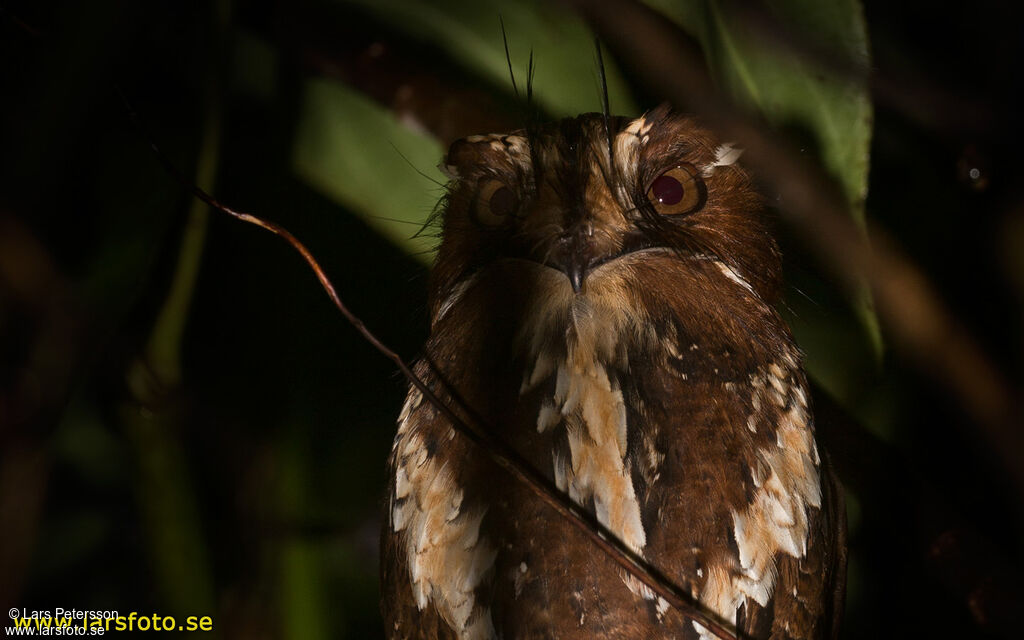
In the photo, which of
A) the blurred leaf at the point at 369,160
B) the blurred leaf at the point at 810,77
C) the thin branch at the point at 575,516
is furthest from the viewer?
the blurred leaf at the point at 369,160

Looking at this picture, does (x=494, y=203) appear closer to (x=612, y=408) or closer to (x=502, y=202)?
(x=502, y=202)

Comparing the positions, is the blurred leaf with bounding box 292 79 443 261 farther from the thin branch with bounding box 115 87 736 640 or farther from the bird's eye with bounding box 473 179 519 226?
the thin branch with bounding box 115 87 736 640

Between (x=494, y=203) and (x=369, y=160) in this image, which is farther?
(x=369, y=160)

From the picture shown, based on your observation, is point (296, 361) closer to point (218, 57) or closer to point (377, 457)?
point (377, 457)

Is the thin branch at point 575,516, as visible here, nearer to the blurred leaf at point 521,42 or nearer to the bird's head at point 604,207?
the bird's head at point 604,207

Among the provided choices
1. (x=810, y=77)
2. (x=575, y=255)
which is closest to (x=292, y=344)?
(x=575, y=255)

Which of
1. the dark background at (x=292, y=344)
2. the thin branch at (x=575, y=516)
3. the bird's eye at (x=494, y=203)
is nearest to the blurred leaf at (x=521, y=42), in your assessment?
the dark background at (x=292, y=344)
